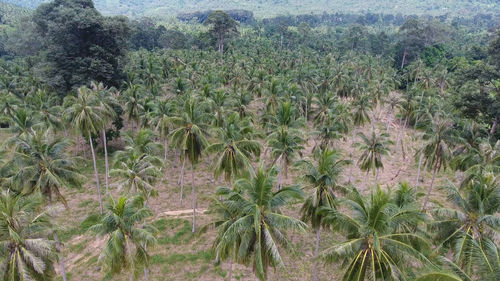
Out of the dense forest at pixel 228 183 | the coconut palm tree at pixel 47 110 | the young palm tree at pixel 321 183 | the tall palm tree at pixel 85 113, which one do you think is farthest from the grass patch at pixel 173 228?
the coconut palm tree at pixel 47 110

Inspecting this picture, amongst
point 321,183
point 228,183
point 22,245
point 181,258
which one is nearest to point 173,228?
point 181,258

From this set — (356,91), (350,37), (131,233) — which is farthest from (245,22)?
(131,233)

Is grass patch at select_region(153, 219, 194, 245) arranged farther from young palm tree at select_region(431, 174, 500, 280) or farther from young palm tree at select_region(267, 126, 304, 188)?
young palm tree at select_region(431, 174, 500, 280)

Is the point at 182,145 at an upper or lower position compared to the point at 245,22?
lower

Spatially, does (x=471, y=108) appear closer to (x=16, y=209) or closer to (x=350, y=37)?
(x=16, y=209)

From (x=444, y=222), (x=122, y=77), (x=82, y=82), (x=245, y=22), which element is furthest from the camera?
(x=245, y=22)

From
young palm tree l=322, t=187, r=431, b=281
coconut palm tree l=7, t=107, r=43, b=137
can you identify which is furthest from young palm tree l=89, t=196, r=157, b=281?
coconut palm tree l=7, t=107, r=43, b=137
